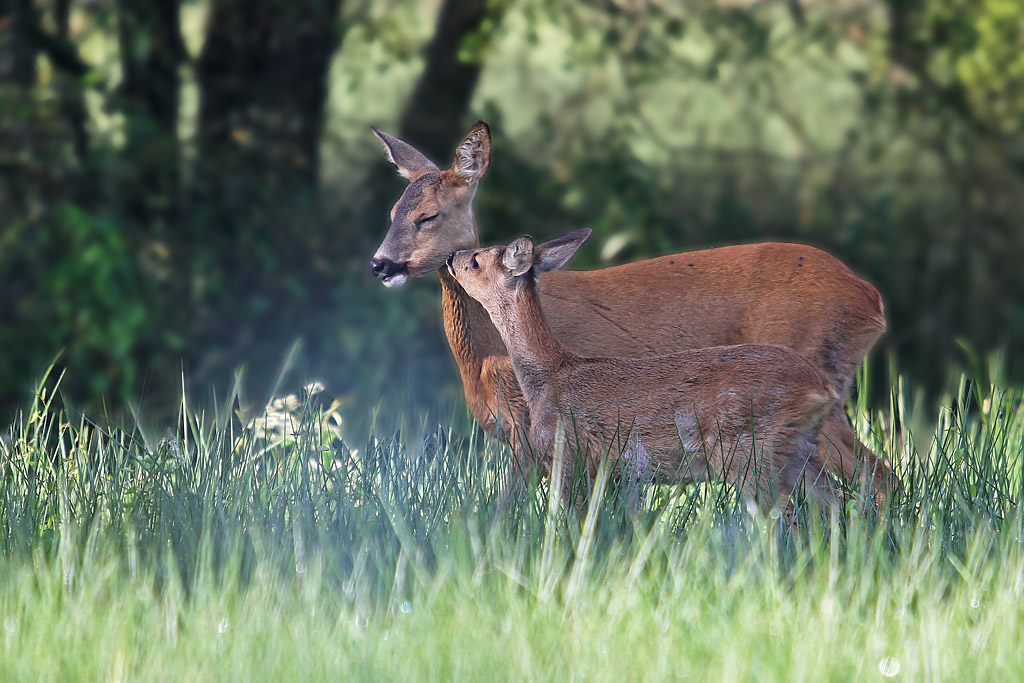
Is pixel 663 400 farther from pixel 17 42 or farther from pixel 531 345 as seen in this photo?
pixel 17 42

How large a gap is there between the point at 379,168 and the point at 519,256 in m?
4.90

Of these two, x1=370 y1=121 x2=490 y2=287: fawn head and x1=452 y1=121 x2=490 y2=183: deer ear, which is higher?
x1=452 y1=121 x2=490 y2=183: deer ear

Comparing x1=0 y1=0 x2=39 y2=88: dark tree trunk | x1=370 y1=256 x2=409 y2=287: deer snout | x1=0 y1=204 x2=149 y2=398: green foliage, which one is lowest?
x1=0 y1=204 x2=149 y2=398: green foliage

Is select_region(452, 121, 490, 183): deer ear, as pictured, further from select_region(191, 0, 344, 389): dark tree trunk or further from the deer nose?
Result: select_region(191, 0, 344, 389): dark tree trunk

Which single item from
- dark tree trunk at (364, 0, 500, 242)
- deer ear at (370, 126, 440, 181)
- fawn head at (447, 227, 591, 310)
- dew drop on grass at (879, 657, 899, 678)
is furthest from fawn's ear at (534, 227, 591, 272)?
dark tree trunk at (364, 0, 500, 242)

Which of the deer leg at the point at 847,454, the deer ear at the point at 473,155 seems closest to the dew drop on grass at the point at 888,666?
the deer leg at the point at 847,454

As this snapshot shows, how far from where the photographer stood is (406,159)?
208 inches

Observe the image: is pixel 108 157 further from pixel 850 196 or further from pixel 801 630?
pixel 801 630

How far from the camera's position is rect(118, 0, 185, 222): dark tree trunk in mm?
8125

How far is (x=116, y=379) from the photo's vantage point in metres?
8.18

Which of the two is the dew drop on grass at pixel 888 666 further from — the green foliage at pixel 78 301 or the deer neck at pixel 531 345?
the green foliage at pixel 78 301

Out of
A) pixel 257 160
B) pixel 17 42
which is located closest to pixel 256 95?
pixel 257 160

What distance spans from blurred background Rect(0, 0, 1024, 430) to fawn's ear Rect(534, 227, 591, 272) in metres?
3.72

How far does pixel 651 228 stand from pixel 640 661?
5671 millimetres
